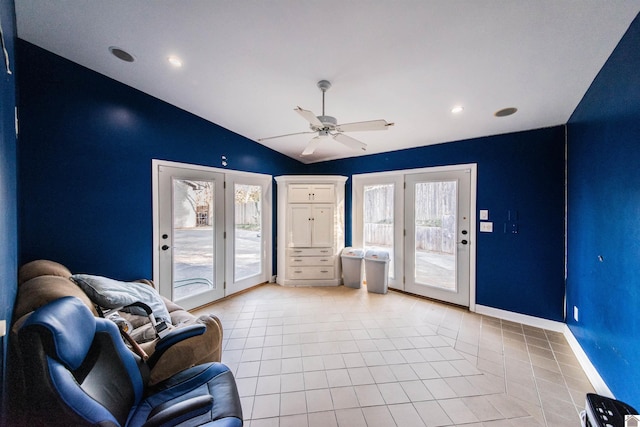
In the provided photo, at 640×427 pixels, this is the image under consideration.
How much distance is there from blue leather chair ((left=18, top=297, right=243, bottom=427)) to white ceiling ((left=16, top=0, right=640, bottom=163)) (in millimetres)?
1896

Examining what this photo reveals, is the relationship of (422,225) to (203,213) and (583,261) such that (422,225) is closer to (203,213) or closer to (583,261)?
(583,261)

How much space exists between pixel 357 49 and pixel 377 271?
3.20m

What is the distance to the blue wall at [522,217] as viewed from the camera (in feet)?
9.21

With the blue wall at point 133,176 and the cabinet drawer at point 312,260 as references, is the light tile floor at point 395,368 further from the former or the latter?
the cabinet drawer at point 312,260

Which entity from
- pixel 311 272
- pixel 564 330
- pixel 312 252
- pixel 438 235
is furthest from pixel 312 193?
pixel 564 330

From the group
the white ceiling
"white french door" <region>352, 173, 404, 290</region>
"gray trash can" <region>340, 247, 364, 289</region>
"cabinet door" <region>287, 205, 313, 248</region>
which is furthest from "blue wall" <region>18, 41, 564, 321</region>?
"gray trash can" <region>340, 247, 364, 289</region>

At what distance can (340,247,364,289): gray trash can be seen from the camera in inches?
166

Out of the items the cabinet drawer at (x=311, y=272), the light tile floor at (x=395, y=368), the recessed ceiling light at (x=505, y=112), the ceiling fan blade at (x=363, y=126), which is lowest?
the light tile floor at (x=395, y=368)

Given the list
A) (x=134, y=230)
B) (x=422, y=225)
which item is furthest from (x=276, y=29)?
(x=422, y=225)

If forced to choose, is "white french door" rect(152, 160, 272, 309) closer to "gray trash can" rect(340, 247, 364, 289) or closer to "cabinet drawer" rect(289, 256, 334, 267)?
"cabinet drawer" rect(289, 256, 334, 267)

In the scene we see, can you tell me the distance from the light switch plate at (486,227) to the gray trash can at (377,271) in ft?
4.58

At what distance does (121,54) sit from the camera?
2.11 meters

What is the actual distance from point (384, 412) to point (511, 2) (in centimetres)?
271

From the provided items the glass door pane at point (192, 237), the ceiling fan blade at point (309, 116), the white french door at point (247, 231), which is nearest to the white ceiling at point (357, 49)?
the ceiling fan blade at point (309, 116)
